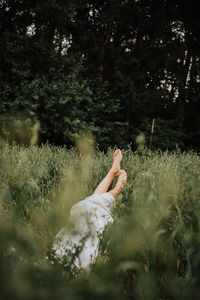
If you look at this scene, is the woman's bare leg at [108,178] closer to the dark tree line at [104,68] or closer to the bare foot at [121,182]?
the bare foot at [121,182]

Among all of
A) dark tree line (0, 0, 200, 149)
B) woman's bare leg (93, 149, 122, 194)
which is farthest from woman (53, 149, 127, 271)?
dark tree line (0, 0, 200, 149)

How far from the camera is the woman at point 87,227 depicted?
30.1 inches

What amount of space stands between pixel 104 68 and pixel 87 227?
12.4m

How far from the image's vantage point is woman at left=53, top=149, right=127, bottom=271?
0.76m

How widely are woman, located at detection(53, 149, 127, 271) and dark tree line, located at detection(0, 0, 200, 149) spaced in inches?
232

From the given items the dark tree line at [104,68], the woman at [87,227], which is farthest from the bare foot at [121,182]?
the dark tree line at [104,68]

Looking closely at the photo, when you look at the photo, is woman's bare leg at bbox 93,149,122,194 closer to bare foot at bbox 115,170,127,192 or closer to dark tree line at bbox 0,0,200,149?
bare foot at bbox 115,170,127,192

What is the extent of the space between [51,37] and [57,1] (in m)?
1.21

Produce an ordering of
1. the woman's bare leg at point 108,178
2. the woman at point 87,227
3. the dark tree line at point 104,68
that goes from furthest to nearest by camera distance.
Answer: the dark tree line at point 104,68 → the woman's bare leg at point 108,178 → the woman at point 87,227

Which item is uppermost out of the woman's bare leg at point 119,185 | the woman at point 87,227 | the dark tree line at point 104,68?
the dark tree line at point 104,68

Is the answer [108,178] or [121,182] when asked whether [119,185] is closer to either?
[121,182]

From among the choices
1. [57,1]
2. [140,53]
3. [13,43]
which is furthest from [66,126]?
→ [140,53]

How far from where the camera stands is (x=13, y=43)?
856 centimetres

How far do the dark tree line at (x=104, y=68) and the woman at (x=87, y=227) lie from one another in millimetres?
5894
